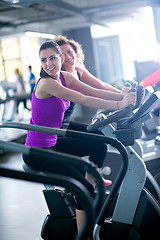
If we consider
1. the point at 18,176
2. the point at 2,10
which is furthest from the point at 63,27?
the point at 18,176

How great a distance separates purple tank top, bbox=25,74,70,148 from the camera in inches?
96.0

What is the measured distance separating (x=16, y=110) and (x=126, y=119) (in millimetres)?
9182

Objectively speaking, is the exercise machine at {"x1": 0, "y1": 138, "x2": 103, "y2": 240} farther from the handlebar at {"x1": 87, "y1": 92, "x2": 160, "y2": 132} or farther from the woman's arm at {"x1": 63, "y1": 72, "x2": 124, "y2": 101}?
the woman's arm at {"x1": 63, "y1": 72, "x2": 124, "y2": 101}

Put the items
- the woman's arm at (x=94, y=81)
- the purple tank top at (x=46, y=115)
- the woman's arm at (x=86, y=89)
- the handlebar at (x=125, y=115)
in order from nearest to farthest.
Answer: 1. the handlebar at (x=125, y=115)
2. the purple tank top at (x=46, y=115)
3. the woman's arm at (x=86, y=89)
4. the woman's arm at (x=94, y=81)

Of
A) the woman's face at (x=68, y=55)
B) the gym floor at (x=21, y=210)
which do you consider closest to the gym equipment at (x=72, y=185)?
the woman's face at (x=68, y=55)

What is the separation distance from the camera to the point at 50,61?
249 centimetres

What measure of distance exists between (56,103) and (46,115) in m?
0.09

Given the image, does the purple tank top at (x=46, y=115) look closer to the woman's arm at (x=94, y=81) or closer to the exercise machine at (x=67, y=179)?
→ the woman's arm at (x=94, y=81)

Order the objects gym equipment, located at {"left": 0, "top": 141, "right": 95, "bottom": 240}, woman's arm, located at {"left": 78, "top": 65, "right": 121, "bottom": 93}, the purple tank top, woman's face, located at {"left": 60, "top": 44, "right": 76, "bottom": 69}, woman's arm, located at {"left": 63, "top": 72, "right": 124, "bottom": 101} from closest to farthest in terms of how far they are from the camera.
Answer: gym equipment, located at {"left": 0, "top": 141, "right": 95, "bottom": 240} → the purple tank top → woman's arm, located at {"left": 63, "top": 72, "right": 124, "bottom": 101} → woman's face, located at {"left": 60, "top": 44, "right": 76, "bottom": 69} → woman's arm, located at {"left": 78, "top": 65, "right": 121, "bottom": 93}

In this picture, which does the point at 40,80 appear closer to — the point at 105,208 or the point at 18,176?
the point at 105,208

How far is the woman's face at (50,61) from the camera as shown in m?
2.48

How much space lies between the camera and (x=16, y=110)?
11.5 meters

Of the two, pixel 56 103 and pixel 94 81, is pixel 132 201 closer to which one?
pixel 56 103

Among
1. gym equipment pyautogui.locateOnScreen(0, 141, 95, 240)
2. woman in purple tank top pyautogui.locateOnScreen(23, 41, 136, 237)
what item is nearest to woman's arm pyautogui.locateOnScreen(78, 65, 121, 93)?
woman in purple tank top pyautogui.locateOnScreen(23, 41, 136, 237)
